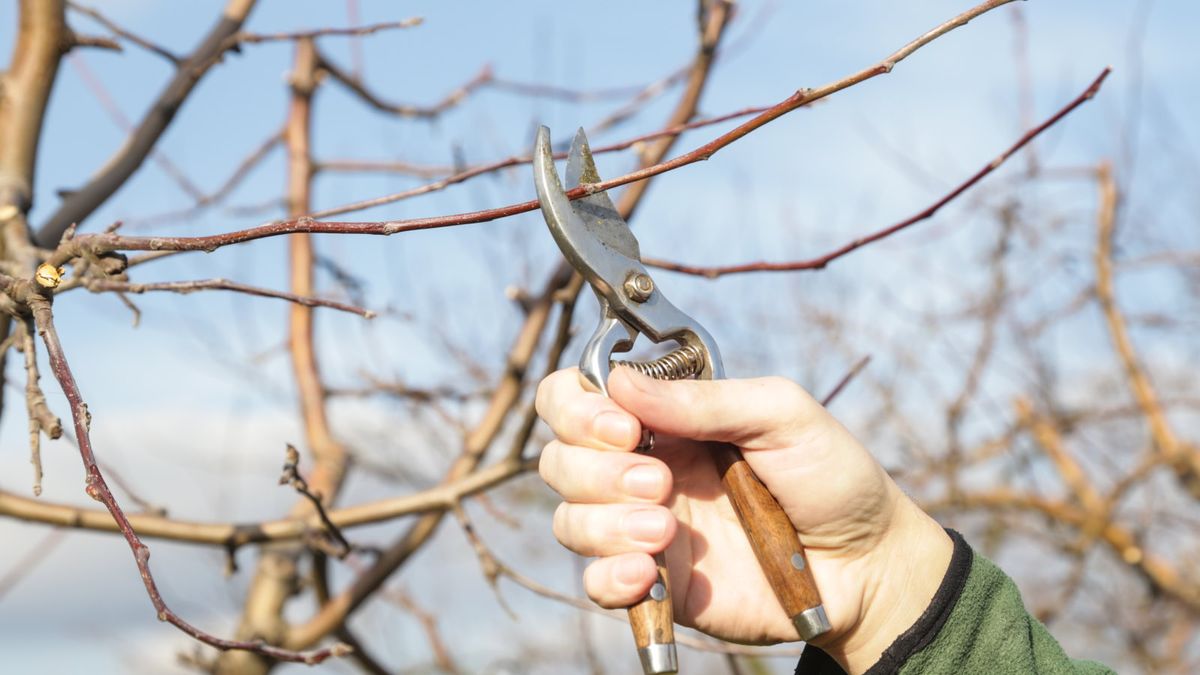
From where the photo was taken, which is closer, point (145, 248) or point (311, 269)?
point (145, 248)

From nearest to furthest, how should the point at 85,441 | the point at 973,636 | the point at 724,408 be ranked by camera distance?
the point at 85,441
the point at 724,408
the point at 973,636

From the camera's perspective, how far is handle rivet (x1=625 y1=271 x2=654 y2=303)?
147 cm

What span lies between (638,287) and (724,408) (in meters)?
0.19

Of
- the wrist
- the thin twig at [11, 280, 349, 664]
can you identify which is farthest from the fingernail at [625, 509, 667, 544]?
the thin twig at [11, 280, 349, 664]

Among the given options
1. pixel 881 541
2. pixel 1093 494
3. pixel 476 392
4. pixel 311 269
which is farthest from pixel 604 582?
pixel 1093 494

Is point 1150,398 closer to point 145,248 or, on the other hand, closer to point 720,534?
point 720,534

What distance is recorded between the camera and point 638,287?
1.47 metres

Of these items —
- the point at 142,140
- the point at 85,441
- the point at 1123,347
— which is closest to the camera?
the point at 85,441

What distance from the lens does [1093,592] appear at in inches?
321

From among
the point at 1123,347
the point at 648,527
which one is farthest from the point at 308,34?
the point at 1123,347

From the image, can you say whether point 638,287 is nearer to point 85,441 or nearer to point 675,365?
point 675,365

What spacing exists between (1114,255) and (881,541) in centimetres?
641

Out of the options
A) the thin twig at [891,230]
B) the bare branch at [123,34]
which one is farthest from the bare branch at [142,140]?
the thin twig at [891,230]

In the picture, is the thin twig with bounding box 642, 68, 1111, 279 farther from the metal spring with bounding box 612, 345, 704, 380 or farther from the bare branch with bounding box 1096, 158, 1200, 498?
the bare branch with bounding box 1096, 158, 1200, 498
